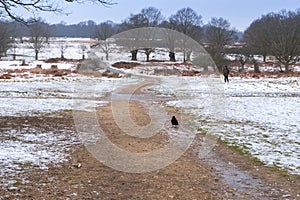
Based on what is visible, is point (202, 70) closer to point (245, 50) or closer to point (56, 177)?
point (245, 50)

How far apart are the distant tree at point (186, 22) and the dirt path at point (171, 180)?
62646 millimetres

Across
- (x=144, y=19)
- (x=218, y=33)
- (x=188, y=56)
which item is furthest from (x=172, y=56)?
(x=144, y=19)

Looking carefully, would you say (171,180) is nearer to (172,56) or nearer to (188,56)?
(188,56)

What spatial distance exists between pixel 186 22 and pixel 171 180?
7195cm

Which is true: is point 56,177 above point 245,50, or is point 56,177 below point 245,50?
below

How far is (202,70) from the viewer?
4088 centimetres

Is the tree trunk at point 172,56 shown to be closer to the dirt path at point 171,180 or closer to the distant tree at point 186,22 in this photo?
the distant tree at point 186,22

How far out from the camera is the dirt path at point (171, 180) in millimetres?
6082

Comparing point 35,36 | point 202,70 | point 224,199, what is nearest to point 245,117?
point 224,199

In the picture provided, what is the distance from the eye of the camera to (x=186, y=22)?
7644 cm

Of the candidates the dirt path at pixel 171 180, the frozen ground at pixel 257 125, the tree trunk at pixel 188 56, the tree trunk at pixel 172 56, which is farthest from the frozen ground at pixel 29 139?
the tree trunk at pixel 172 56

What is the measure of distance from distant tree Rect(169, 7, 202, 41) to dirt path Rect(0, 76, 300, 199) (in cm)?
6265

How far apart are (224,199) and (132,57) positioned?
3941cm

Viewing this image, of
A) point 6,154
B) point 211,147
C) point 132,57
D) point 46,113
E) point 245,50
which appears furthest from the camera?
point 245,50
